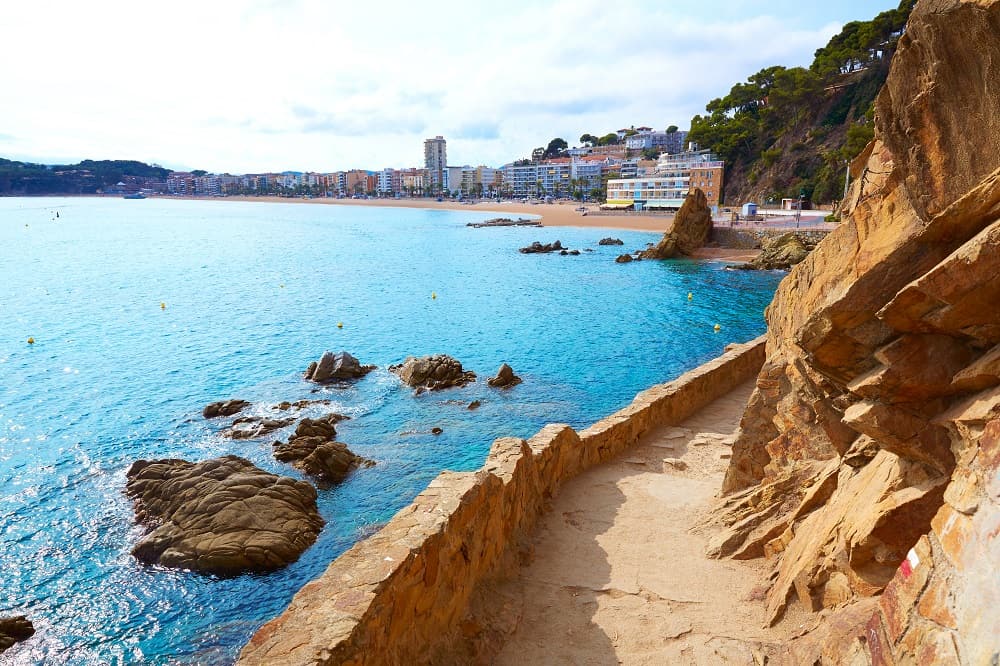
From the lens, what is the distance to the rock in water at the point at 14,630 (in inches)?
523

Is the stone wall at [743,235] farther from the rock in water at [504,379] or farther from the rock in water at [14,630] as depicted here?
the rock in water at [14,630]

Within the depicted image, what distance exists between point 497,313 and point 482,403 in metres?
19.1

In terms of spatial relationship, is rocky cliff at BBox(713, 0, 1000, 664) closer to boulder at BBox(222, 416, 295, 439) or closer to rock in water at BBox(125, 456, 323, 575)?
rock in water at BBox(125, 456, 323, 575)

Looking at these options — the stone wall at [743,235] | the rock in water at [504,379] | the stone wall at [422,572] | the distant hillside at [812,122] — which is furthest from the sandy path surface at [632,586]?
the distant hillside at [812,122]

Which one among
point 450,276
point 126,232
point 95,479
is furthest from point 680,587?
point 126,232

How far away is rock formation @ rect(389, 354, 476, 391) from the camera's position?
28594mm

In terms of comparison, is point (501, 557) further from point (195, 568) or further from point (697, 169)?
point (697, 169)

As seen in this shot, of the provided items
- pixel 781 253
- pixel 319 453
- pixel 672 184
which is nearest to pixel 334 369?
pixel 319 453

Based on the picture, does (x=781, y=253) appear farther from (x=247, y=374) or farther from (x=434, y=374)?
(x=247, y=374)

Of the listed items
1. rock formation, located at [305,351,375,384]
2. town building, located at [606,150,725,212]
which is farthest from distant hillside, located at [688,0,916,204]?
rock formation, located at [305,351,375,384]

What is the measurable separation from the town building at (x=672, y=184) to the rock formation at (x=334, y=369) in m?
71.7

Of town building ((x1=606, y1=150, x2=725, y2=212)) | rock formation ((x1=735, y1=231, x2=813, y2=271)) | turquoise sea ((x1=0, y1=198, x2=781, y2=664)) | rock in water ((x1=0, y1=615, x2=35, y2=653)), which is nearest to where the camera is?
rock in water ((x1=0, y1=615, x2=35, y2=653))

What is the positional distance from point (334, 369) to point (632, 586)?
2247 centimetres

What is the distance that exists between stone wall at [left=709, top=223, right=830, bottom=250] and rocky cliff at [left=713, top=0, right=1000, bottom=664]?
57.8 meters
